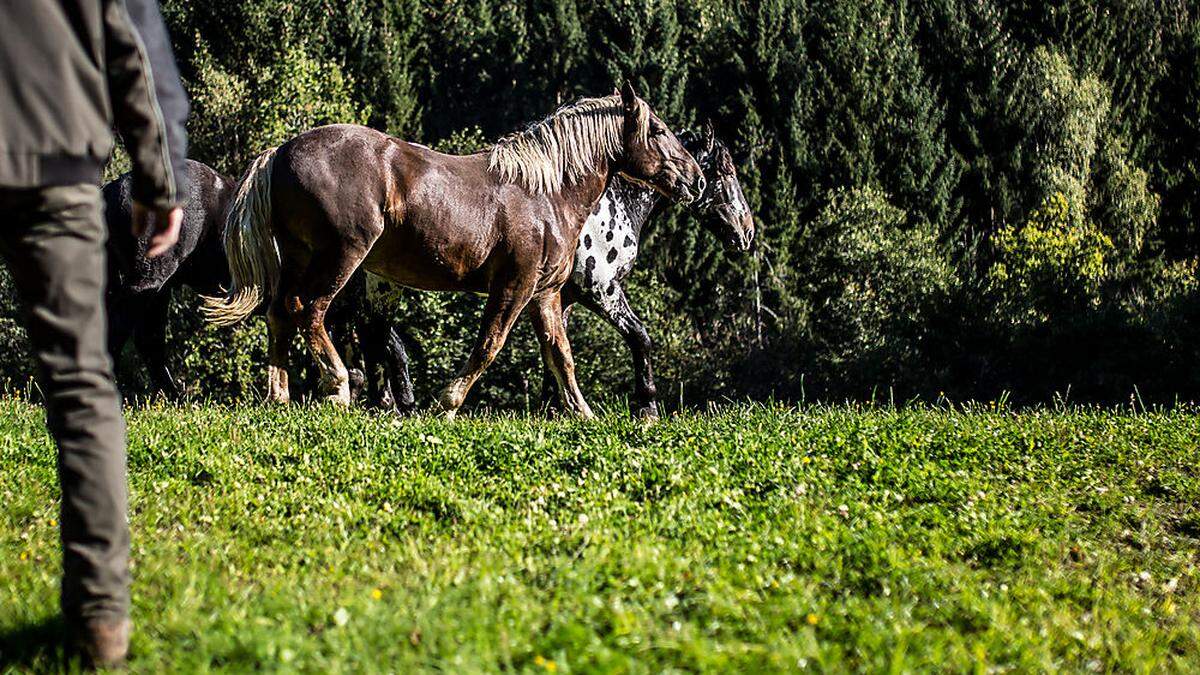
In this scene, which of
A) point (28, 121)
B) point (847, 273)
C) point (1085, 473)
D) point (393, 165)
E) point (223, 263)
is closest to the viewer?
point (28, 121)

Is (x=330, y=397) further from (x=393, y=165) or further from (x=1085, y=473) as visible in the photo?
(x=1085, y=473)

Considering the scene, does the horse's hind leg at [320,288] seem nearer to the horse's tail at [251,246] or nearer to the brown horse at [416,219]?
the brown horse at [416,219]

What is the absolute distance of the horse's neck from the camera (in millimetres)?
12758

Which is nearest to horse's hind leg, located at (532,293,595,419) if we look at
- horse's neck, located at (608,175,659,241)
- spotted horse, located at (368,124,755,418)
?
spotted horse, located at (368,124,755,418)

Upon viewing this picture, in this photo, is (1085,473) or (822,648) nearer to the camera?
(822,648)

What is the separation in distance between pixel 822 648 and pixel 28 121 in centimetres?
293

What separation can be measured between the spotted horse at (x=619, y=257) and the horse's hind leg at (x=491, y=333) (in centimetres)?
156

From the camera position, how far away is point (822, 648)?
13.5 feet

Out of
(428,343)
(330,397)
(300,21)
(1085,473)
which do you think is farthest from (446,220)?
(300,21)

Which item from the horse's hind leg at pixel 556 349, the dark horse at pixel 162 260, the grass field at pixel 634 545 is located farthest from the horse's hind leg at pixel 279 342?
the horse's hind leg at pixel 556 349

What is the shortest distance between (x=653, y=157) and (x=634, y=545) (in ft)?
19.6

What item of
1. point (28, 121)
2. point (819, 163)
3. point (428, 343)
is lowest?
point (428, 343)

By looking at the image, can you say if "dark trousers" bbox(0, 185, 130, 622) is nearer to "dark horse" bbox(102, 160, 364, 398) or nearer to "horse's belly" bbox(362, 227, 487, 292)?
"horse's belly" bbox(362, 227, 487, 292)

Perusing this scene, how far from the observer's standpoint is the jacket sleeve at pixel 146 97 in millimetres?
3525
